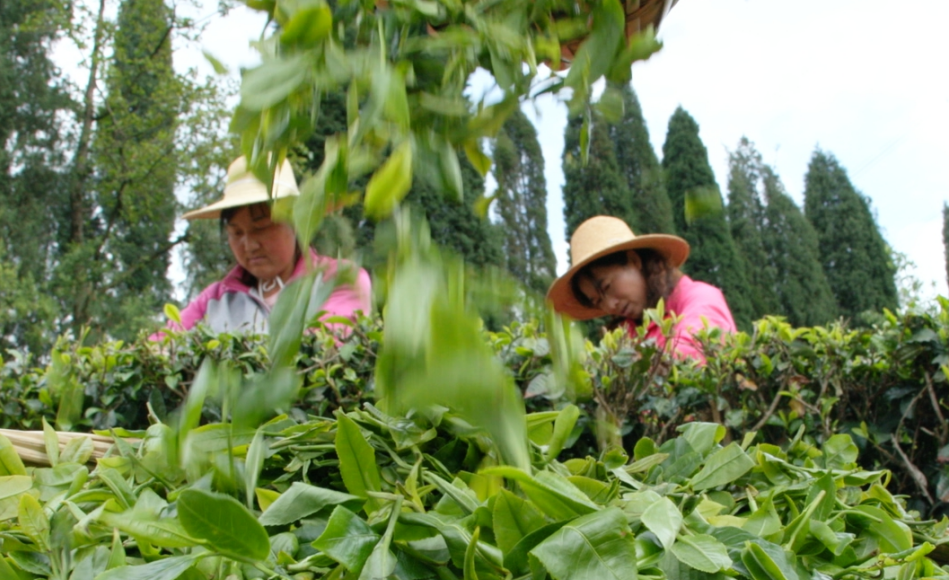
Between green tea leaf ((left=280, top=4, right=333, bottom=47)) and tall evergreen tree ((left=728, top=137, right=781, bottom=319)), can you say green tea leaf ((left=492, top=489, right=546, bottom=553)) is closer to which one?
green tea leaf ((left=280, top=4, right=333, bottom=47))

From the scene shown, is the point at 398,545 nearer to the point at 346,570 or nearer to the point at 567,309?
the point at 346,570

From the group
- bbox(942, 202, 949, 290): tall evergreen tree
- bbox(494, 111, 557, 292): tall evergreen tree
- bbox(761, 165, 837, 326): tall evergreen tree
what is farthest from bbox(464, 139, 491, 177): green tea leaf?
bbox(942, 202, 949, 290): tall evergreen tree

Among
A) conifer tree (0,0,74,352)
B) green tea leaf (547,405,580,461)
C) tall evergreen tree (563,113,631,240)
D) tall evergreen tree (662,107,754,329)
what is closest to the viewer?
green tea leaf (547,405,580,461)

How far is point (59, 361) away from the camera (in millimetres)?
1646

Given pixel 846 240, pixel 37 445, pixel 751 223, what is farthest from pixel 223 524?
pixel 846 240

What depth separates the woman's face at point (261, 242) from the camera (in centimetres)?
309

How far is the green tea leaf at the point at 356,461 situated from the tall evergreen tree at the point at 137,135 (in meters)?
12.9

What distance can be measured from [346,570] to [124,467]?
0.35 meters

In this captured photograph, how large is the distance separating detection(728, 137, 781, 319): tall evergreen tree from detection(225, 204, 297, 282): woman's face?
15.0 m

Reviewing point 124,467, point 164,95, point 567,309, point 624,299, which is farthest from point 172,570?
point 164,95

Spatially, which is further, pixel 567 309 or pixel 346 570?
pixel 567 309

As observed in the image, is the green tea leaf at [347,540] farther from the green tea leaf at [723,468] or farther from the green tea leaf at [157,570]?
the green tea leaf at [723,468]

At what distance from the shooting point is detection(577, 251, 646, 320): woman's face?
320 centimetres

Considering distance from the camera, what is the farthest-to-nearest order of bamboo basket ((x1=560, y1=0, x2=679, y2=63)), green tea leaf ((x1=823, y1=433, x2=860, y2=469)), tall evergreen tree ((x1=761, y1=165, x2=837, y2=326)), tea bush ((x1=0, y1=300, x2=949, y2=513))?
1. tall evergreen tree ((x1=761, y1=165, x2=837, y2=326))
2. tea bush ((x1=0, y1=300, x2=949, y2=513))
3. bamboo basket ((x1=560, y1=0, x2=679, y2=63))
4. green tea leaf ((x1=823, y1=433, x2=860, y2=469))
